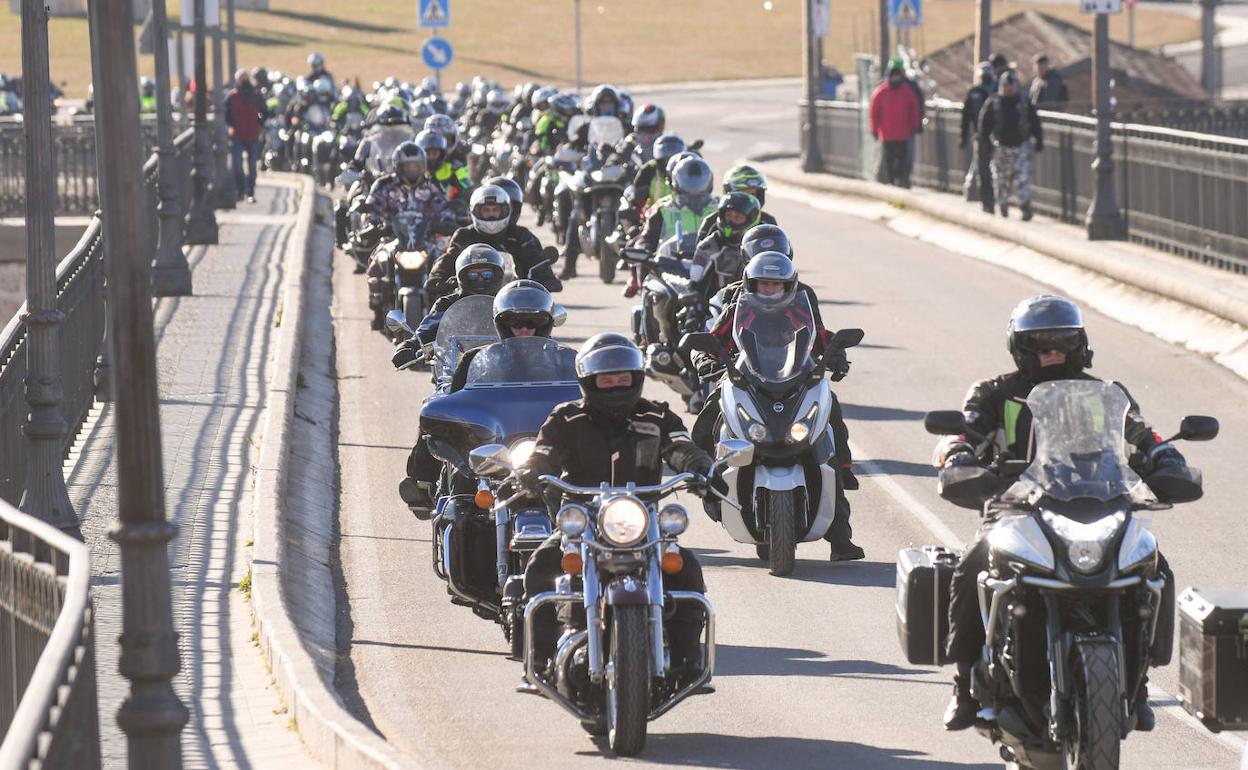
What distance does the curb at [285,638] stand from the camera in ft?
30.3

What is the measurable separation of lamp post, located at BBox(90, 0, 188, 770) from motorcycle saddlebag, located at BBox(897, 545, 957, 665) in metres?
2.58

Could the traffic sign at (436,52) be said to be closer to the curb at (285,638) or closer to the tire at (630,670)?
the curb at (285,638)

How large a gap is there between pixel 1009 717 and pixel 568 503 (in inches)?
78.5

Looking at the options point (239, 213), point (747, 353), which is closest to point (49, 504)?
point (747, 353)

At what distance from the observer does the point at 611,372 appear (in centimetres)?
1012

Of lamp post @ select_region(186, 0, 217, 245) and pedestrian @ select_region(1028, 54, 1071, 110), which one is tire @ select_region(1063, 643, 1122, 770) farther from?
pedestrian @ select_region(1028, 54, 1071, 110)

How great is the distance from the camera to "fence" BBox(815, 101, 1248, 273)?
970 inches

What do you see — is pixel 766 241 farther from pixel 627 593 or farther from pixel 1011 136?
pixel 1011 136

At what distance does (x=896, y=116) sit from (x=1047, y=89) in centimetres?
211

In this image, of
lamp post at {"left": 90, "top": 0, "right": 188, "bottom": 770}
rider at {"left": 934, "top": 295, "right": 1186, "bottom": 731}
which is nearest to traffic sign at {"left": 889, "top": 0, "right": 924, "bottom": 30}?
rider at {"left": 934, "top": 295, "right": 1186, "bottom": 731}

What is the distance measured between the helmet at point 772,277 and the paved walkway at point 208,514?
2.97 metres

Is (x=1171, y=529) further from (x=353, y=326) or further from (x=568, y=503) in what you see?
(x=353, y=326)

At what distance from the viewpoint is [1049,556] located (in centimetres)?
824

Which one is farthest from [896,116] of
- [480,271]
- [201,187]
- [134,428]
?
[134,428]
